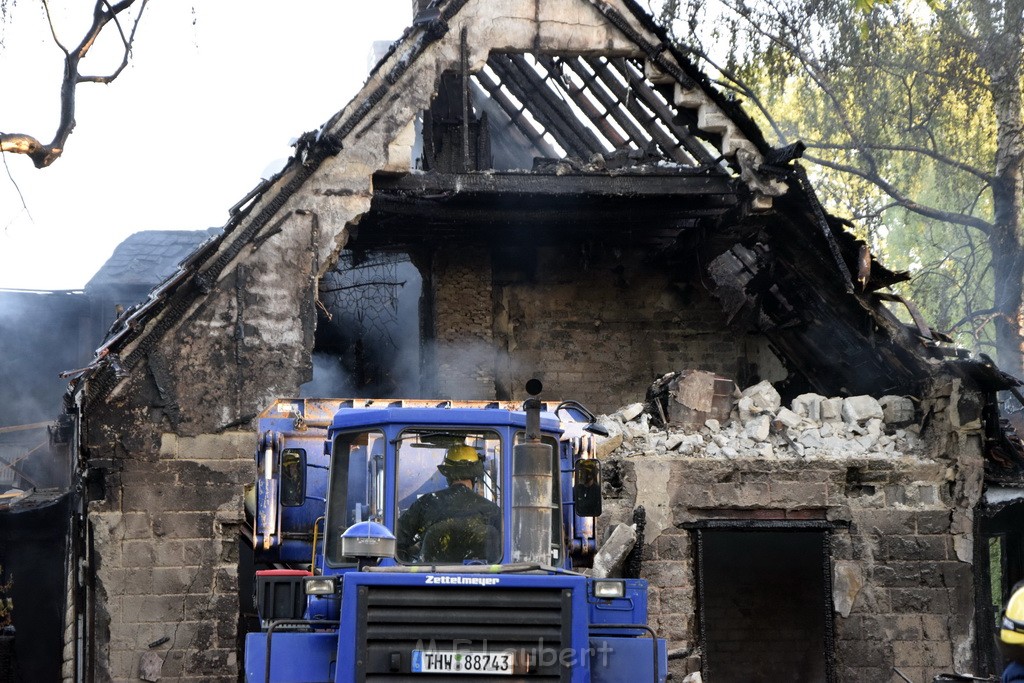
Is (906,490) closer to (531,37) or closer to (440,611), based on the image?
(531,37)

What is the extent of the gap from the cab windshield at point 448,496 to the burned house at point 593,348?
4.71 m

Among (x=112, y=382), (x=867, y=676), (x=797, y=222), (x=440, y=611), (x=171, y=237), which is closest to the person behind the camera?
(x=440, y=611)

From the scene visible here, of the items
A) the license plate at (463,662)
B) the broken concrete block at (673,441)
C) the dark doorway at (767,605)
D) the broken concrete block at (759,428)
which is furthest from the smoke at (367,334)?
the license plate at (463,662)

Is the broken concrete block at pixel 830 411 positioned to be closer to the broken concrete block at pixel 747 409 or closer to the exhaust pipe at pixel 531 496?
the broken concrete block at pixel 747 409

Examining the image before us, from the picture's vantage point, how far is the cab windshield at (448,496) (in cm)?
823

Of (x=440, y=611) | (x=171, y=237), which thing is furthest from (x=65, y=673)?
(x=171, y=237)

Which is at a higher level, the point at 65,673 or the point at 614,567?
the point at 614,567

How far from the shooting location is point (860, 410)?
1466 centimetres

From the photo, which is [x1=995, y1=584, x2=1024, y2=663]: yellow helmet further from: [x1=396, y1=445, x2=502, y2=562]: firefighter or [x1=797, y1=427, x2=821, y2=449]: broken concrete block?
[x1=797, y1=427, x2=821, y2=449]: broken concrete block

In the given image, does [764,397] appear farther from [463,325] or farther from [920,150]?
[920,150]

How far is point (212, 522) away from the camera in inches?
497

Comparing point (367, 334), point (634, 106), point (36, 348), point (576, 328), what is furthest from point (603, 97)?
point (36, 348)

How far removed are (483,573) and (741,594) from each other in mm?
11988

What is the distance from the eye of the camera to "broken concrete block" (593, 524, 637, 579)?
1308cm
